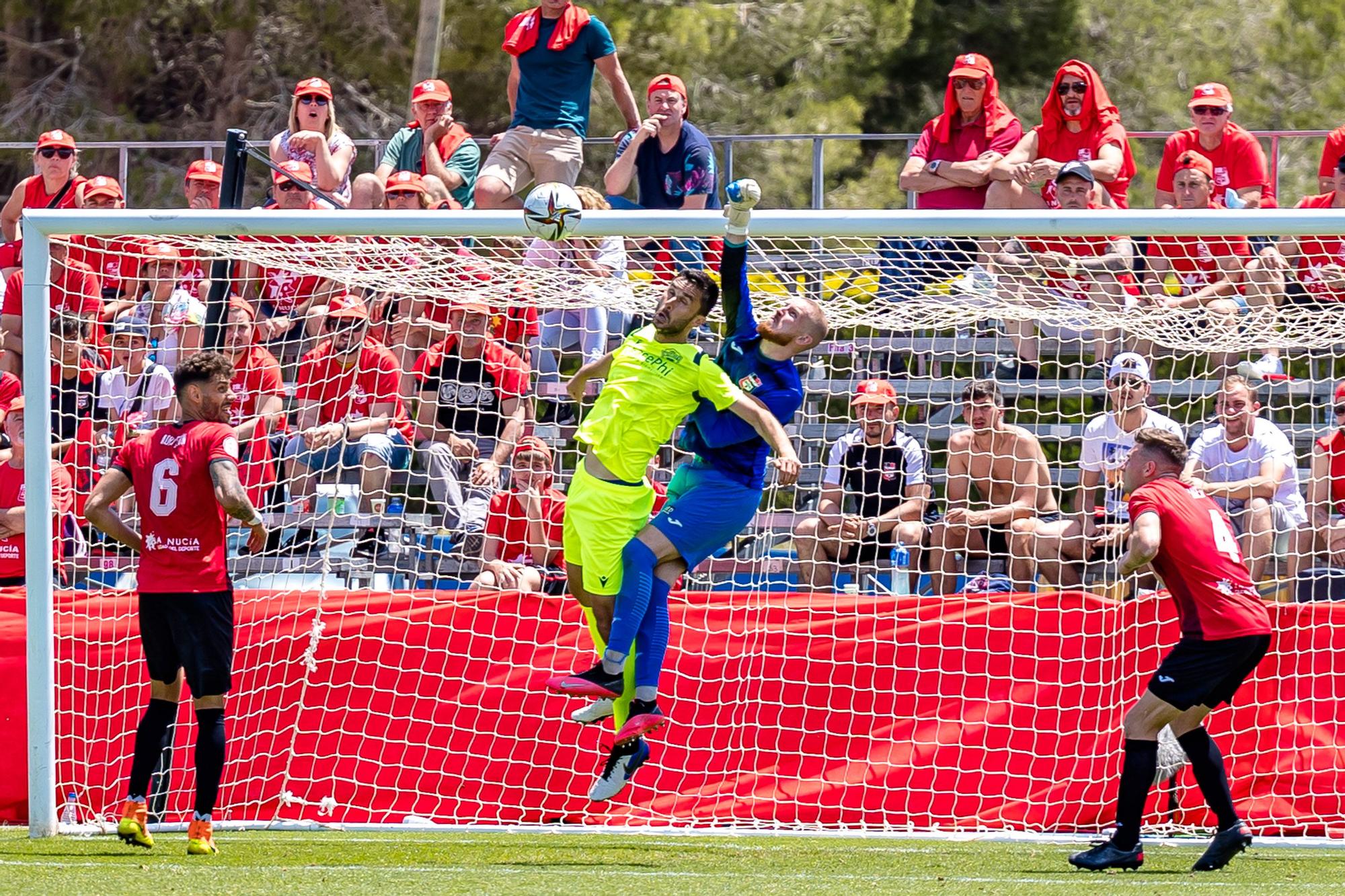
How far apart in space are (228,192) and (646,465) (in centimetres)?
305

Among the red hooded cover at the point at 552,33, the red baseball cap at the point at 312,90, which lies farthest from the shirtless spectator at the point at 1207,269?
the red baseball cap at the point at 312,90

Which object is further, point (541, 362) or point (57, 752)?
point (541, 362)

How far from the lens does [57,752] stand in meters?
8.34

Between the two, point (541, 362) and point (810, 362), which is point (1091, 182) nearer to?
point (810, 362)

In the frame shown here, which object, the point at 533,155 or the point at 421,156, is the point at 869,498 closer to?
the point at 533,155

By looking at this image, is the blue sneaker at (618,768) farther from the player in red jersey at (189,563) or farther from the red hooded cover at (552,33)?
the red hooded cover at (552,33)

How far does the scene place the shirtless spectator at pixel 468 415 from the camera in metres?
9.29

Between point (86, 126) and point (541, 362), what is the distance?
37.9ft

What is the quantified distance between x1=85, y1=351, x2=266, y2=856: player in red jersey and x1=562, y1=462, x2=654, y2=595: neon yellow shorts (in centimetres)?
130

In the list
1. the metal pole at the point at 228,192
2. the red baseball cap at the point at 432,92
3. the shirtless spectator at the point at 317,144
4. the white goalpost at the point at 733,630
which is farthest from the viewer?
the red baseball cap at the point at 432,92

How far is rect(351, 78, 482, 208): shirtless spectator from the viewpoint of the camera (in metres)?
11.4

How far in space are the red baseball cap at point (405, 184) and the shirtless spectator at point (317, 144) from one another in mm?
461

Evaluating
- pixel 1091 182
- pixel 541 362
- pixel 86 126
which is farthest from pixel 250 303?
pixel 86 126

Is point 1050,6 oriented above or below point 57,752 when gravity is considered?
above
